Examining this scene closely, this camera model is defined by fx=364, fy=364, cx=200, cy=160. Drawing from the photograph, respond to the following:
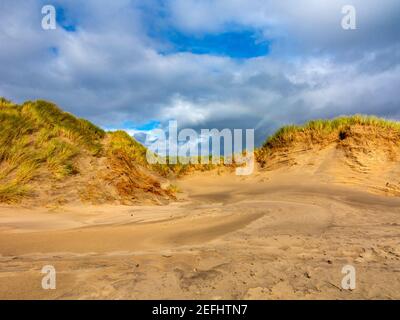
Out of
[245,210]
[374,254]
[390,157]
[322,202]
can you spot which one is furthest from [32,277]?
[390,157]

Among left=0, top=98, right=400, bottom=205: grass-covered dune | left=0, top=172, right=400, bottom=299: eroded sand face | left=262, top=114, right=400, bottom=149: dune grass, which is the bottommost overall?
left=0, top=172, right=400, bottom=299: eroded sand face

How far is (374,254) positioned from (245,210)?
3.34 m

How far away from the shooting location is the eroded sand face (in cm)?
303

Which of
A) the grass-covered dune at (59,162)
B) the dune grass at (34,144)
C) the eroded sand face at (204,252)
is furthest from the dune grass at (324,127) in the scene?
the dune grass at (34,144)

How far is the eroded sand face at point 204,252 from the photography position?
303 centimetres

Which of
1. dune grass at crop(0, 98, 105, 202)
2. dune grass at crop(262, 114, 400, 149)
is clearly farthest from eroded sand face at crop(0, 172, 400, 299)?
dune grass at crop(262, 114, 400, 149)

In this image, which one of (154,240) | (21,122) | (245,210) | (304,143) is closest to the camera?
(154,240)

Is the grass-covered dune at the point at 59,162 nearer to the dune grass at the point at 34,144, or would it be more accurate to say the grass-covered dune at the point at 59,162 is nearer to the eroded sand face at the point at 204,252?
the dune grass at the point at 34,144

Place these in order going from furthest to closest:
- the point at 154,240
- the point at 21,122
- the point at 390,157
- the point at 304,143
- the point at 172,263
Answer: the point at 304,143 → the point at 390,157 → the point at 21,122 → the point at 154,240 → the point at 172,263

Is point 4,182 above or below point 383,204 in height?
above

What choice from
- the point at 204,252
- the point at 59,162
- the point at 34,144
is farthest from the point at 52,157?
the point at 204,252

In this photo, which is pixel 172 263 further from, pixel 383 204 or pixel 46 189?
pixel 383 204

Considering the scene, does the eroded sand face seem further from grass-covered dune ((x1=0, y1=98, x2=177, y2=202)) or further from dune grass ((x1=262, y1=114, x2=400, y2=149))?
dune grass ((x1=262, y1=114, x2=400, y2=149))
